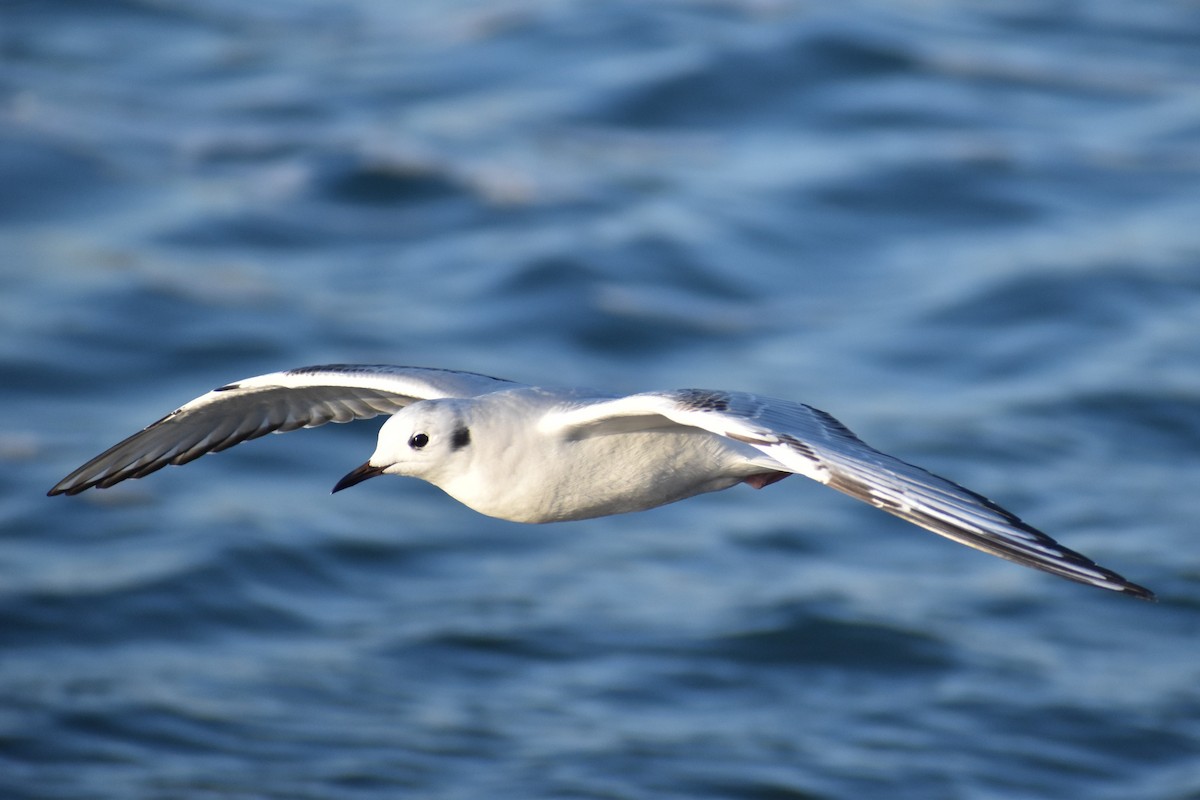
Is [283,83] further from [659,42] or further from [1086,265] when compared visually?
[1086,265]

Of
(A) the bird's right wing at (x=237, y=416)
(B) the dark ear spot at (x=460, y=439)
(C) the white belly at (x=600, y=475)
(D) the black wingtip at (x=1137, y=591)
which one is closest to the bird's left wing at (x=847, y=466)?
(D) the black wingtip at (x=1137, y=591)

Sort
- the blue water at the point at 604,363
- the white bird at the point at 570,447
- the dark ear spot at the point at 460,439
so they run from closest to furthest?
the white bird at the point at 570,447 → the dark ear spot at the point at 460,439 → the blue water at the point at 604,363

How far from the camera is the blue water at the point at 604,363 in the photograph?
15219 millimetres

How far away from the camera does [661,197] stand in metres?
24.0

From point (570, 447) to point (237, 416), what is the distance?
231 cm

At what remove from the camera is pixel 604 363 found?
67.3ft

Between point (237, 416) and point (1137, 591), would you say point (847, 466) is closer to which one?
point (1137, 591)

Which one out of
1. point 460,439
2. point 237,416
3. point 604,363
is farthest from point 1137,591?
point 604,363

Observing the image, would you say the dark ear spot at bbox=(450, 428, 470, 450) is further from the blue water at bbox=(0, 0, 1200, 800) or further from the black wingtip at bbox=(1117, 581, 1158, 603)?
the blue water at bbox=(0, 0, 1200, 800)

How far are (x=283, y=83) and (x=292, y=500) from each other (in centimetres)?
1146

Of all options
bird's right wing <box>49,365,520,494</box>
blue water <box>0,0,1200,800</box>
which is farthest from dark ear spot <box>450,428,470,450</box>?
blue water <box>0,0,1200,800</box>

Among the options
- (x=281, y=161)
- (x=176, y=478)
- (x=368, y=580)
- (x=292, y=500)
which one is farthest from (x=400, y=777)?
(x=281, y=161)

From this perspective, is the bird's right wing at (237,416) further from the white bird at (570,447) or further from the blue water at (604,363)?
the blue water at (604,363)

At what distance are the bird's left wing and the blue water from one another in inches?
277
